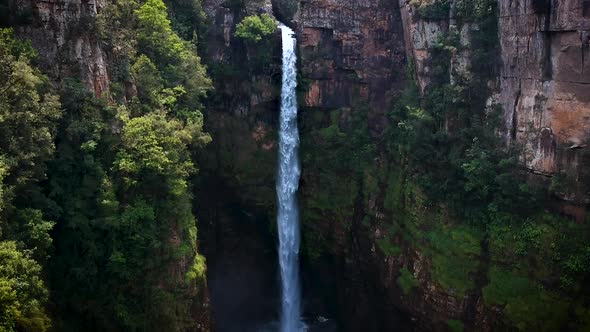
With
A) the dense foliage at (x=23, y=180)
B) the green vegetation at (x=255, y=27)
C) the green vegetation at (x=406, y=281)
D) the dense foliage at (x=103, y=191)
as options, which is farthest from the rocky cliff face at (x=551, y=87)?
the dense foliage at (x=23, y=180)

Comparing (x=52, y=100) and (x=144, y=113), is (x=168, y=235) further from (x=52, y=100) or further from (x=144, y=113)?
(x=52, y=100)

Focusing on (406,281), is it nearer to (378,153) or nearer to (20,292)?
(378,153)

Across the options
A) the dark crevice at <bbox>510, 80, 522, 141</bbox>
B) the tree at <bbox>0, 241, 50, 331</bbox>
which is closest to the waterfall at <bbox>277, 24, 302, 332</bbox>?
the dark crevice at <bbox>510, 80, 522, 141</bbox>

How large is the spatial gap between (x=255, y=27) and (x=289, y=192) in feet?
27.3

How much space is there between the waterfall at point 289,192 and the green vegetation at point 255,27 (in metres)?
1.10

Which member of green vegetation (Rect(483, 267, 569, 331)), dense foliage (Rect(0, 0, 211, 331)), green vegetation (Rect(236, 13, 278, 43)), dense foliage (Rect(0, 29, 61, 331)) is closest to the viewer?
dense foliage (Rect(0, 29, 61, 331))

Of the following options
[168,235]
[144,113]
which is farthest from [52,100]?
[168,235]

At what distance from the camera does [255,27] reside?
81.0 feet

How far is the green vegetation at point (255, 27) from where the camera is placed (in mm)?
24672

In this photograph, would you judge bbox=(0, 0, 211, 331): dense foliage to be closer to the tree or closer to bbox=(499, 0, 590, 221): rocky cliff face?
the tree

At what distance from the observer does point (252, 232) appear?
27.6 metres

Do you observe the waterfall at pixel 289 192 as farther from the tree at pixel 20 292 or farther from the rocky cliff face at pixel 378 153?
the tree at pixel 20 292

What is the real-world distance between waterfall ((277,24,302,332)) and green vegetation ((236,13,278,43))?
3.62ft

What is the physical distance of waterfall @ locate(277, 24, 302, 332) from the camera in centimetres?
2606
